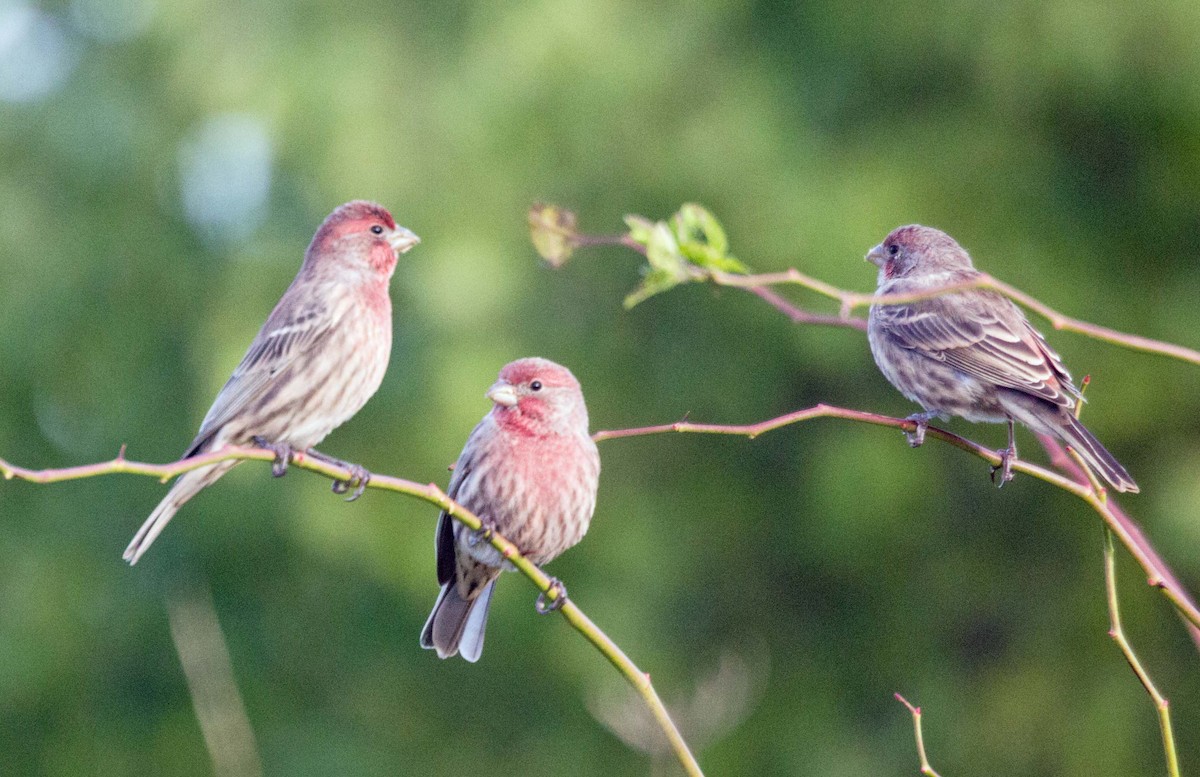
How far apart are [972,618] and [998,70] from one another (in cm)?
414

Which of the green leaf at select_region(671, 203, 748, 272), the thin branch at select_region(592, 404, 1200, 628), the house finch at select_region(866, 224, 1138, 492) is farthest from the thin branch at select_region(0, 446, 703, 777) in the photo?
the house finch at select_region(866, 224, 1138, 492)

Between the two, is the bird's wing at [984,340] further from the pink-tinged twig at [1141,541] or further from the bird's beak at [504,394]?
the pink-tinged twig at [1141,541]

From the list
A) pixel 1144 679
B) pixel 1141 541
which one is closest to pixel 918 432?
pixel 1141 541

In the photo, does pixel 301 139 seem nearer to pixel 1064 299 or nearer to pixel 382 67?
pixel 382 67

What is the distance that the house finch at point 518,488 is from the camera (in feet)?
16.6

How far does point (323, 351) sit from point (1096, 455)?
2.44 meters

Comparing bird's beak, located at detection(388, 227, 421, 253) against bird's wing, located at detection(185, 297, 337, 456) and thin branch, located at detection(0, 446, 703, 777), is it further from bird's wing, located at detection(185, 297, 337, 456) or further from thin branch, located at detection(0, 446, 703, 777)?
thin branch, located at detection(0, 446, 703, 777)

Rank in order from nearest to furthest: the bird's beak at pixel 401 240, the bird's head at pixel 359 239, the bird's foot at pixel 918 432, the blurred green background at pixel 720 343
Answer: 1. the bird's foot at pixel 918 432
2. the bird's beak at pixel 401 240
3. the bird's head at pixel 359 239
4. the blurred green background at pixel 720 343

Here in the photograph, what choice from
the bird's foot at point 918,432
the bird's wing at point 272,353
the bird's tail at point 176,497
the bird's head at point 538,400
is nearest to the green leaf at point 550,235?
the bird's foot at point 918,432

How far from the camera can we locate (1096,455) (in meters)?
4.81

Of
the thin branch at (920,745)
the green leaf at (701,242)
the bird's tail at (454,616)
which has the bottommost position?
the bird's tail at (454,616)

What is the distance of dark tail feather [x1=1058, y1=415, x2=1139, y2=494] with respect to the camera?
A: 14.8 ft

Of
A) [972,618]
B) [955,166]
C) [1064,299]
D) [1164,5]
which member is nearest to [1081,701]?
[972,618]

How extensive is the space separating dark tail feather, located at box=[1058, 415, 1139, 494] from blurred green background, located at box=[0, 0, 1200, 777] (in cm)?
445
